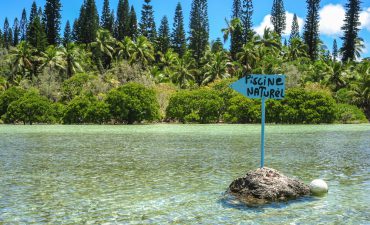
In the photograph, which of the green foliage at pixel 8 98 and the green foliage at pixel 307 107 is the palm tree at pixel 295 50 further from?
the green foliage at pixel 8 98

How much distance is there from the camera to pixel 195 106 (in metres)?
41.1

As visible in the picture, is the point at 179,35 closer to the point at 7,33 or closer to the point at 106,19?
the point at 106,19

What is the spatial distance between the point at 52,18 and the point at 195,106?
151 ft

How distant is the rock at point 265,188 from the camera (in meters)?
7.43

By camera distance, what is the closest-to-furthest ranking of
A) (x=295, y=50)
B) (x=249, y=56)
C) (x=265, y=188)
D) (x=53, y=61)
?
(x=265, y=188) < (x=53, y=61) < (x=249, y=56) < (x=295, y=50)

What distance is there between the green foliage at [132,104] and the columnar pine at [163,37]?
41.6m

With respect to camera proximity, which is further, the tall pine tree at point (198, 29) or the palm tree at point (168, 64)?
the tall pine tree at point (198, 29)

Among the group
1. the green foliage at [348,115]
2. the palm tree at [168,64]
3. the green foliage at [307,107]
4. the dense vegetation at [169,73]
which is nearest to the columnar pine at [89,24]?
the dense vegetation at [169,73]

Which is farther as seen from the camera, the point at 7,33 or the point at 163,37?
the point at 7,33

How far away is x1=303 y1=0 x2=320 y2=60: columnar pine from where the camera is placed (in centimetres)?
7400

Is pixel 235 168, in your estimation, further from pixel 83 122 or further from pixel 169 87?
pixel 169 87

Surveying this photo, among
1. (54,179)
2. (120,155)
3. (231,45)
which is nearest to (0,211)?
(54,179)

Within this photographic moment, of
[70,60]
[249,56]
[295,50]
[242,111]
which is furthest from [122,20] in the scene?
[242,111]

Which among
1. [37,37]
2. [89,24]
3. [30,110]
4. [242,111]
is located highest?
[89,24]
